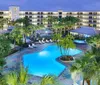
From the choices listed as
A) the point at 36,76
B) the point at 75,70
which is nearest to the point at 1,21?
the point at 36,76

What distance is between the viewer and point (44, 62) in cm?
2997

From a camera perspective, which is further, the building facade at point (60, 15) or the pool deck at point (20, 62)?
the building facade at point (60, 15)

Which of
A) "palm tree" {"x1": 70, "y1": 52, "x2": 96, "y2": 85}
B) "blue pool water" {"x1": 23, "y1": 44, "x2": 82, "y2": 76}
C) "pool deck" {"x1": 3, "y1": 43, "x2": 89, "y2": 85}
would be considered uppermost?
"palm tree" {"x1": 70, "y1": 52, "x2": 96, "y2": 85}

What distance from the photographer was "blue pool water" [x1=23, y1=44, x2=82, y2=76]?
25.3m

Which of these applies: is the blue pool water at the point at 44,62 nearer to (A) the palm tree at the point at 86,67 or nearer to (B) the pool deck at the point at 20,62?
(B) the pool deck at the point at 20,62

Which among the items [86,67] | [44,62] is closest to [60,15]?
[44,62]

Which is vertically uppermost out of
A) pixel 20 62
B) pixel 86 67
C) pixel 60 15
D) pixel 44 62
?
pixel 60 15

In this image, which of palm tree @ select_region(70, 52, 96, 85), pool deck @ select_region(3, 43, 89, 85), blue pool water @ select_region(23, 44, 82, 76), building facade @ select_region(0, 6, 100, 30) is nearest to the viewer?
palm tree @ select_region(70, 52, 96, 85)

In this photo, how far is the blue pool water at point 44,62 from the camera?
25337 millimetres

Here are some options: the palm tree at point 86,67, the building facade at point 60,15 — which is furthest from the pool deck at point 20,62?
the building facade at point 60,15

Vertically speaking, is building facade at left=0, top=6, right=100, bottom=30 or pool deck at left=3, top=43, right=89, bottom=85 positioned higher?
building facade at left=0, top=6, right=100, bottom=30

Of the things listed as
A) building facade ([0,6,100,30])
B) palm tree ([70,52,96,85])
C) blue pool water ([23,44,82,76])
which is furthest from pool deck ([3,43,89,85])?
building facade ([0,6,100,30])

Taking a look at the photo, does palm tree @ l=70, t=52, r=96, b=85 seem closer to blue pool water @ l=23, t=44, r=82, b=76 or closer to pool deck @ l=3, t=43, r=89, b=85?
pool deck @ l=3, t=43, r=89, b=85

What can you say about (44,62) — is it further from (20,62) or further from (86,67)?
(86,67)
